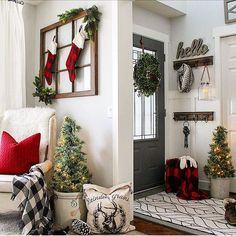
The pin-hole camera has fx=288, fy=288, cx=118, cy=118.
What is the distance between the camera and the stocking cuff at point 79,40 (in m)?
3.15

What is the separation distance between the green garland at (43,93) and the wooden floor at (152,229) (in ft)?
5.88

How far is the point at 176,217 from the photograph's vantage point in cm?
301

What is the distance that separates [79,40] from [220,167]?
2.37m

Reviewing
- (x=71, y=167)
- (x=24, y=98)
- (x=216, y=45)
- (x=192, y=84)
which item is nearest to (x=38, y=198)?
(x=71, y=167)

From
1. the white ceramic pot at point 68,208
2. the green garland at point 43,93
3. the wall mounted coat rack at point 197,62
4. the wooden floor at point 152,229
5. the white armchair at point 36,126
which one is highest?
the wall mounted coat rack at point 197,62

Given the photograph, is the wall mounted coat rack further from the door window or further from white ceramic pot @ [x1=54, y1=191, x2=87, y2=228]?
white ceramic pot @ [x1=54, y1=191, x2=87, y2=228]

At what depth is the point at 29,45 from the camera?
391 cm

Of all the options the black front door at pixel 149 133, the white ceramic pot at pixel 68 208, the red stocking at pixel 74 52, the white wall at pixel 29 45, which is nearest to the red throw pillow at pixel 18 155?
the white ceramic pot at pixel 68 208

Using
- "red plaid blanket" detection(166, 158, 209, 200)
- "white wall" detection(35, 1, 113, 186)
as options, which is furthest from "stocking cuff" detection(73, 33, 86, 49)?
"red plaid blanket" detection(166, 158, 209, 200)

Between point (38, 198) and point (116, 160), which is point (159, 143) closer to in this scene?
point (116, 160)

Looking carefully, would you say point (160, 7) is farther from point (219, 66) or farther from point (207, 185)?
point (207, 185)

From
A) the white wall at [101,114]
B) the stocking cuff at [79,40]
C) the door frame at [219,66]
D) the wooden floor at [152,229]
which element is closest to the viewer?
the wooden floor at [152,229]

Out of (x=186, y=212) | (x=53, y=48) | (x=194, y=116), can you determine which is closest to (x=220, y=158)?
(x=194, y=116)

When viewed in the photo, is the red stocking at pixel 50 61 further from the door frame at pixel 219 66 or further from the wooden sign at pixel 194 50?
the door frame at pixel 219 66
